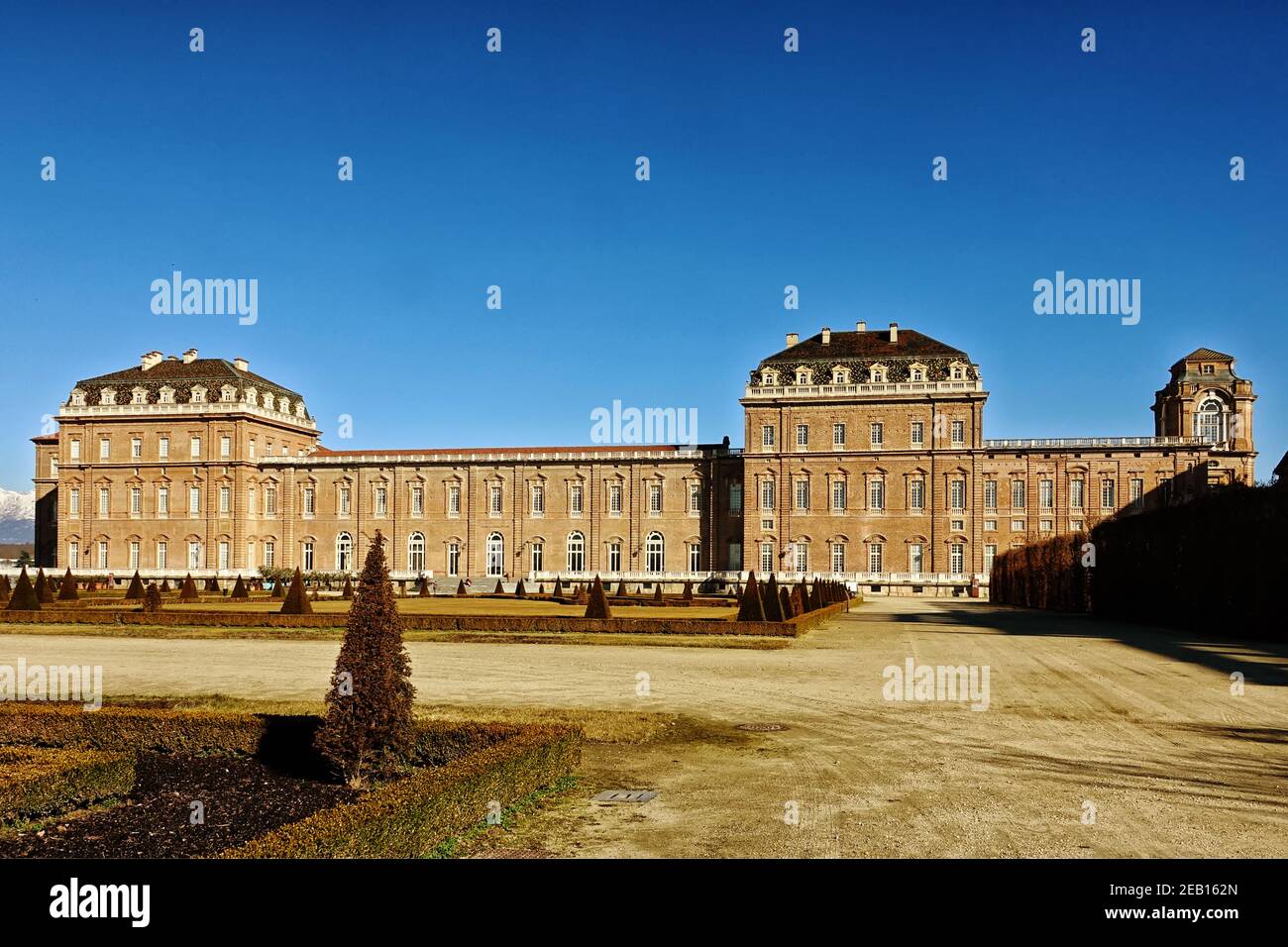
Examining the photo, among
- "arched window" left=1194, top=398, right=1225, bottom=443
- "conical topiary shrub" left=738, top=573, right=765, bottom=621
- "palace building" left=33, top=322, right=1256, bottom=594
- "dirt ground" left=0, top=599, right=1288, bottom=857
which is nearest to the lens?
"dirt ground" left=0, top=599, right=1288, bottom=857

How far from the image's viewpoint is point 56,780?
8.52m

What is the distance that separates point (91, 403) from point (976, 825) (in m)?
74.1

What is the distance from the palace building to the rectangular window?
4.9 inches

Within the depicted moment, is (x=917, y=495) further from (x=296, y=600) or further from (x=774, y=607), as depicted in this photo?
(x=296, y=600)

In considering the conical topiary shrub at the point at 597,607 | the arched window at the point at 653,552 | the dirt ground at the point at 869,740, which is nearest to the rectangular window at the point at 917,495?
the arched window at the point at 653,552

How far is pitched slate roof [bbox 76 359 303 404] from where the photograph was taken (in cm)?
6850

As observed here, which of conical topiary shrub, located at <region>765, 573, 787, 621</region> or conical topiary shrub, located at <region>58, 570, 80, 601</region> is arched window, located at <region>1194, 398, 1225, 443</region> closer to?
conical topiary shrub, located at <region>765, 573, 787, 621</region>

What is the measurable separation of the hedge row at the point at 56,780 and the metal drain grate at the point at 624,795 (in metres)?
4.10

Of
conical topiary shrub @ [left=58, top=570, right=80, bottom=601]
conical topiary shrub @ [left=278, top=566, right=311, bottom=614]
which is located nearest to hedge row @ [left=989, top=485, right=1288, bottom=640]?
conical topiary shrub @ [left=278, top=566, right=311, bottom=614]

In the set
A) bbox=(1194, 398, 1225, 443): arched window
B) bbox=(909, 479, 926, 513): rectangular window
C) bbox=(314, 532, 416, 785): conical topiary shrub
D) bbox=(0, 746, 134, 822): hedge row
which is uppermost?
bbox=(1194, 398, 1225, 443): arched window

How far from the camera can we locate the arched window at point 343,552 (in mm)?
67938

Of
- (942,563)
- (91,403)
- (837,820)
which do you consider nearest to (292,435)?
(91,403)
